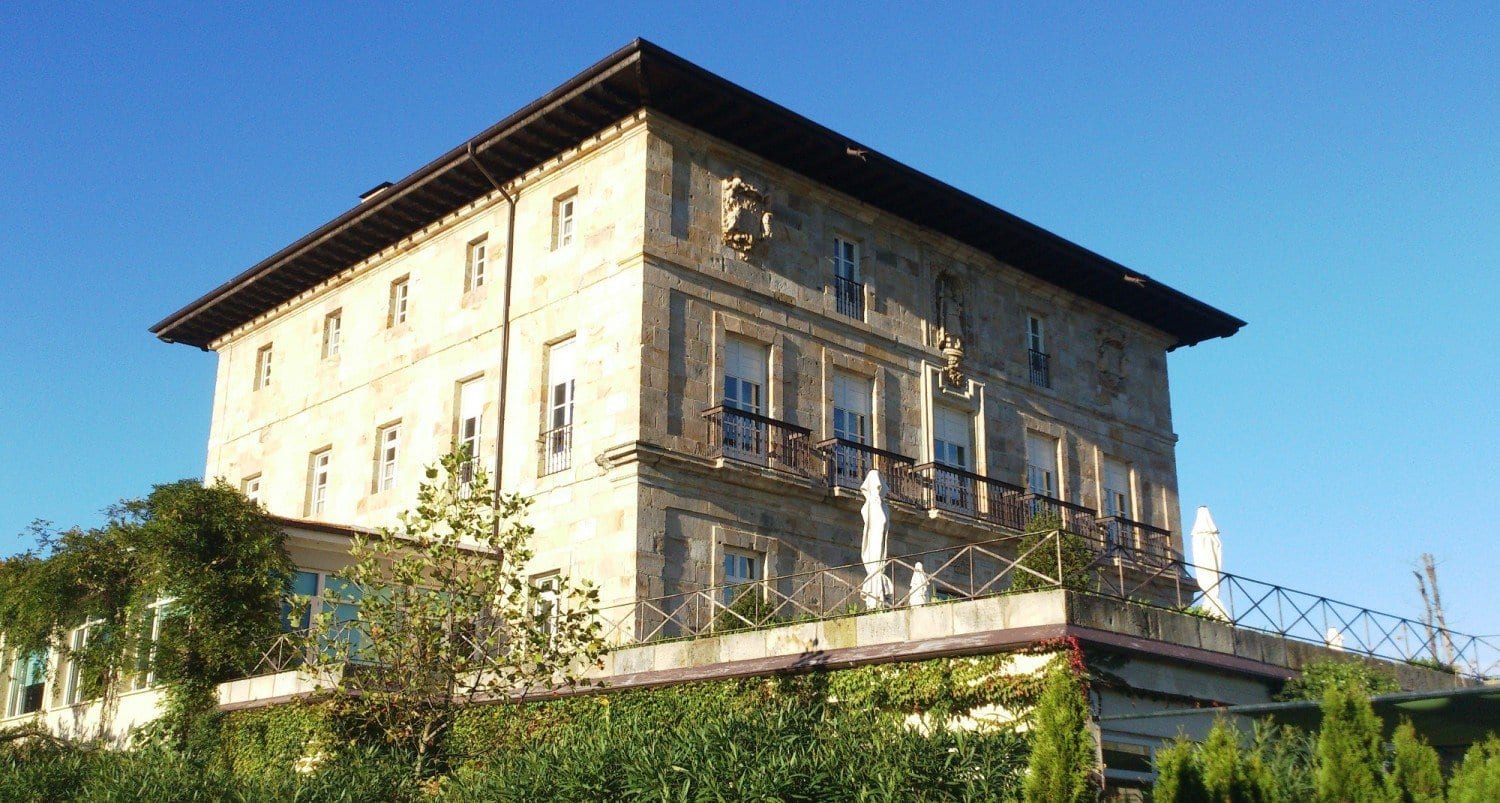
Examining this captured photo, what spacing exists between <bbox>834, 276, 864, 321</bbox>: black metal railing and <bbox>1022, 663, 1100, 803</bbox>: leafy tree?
45.1 feet

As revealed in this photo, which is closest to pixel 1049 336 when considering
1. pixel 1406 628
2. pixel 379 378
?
pixel 1406 628

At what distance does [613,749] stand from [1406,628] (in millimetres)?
13470

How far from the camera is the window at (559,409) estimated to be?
77.0 ft

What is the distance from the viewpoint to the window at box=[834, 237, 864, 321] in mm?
25562

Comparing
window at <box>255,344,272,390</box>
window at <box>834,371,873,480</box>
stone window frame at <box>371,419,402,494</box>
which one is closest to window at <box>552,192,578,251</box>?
stone window frame at <box>371,419,402,494</box>

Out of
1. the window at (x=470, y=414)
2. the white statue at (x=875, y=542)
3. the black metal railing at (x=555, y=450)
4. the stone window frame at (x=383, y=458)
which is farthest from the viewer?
the stone window frame at (x=383, y=458)

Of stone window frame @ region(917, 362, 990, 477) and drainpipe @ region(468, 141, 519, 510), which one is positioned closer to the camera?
drainpipe @ region(468, 141, 519, 510)

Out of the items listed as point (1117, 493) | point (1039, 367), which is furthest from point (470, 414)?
point (1117, 493)

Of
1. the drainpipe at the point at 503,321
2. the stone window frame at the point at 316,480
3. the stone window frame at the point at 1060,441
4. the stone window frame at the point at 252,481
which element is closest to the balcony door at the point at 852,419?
the stone window frame at the point at 1060,441

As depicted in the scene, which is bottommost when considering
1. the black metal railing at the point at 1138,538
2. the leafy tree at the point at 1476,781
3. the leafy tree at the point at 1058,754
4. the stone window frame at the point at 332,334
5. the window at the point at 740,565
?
the leafy tree at the point at 1476,781

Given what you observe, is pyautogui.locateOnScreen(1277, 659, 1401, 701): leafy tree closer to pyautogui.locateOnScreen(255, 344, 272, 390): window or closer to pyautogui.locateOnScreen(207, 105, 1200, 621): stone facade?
pyautogui.locateOnScreen(207, 105, 1200, 621): stone facade

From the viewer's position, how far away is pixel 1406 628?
21797 mm

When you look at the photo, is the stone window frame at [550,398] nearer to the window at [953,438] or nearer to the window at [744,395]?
the window at [744,395]

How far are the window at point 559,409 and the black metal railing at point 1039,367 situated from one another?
31.1 ft
